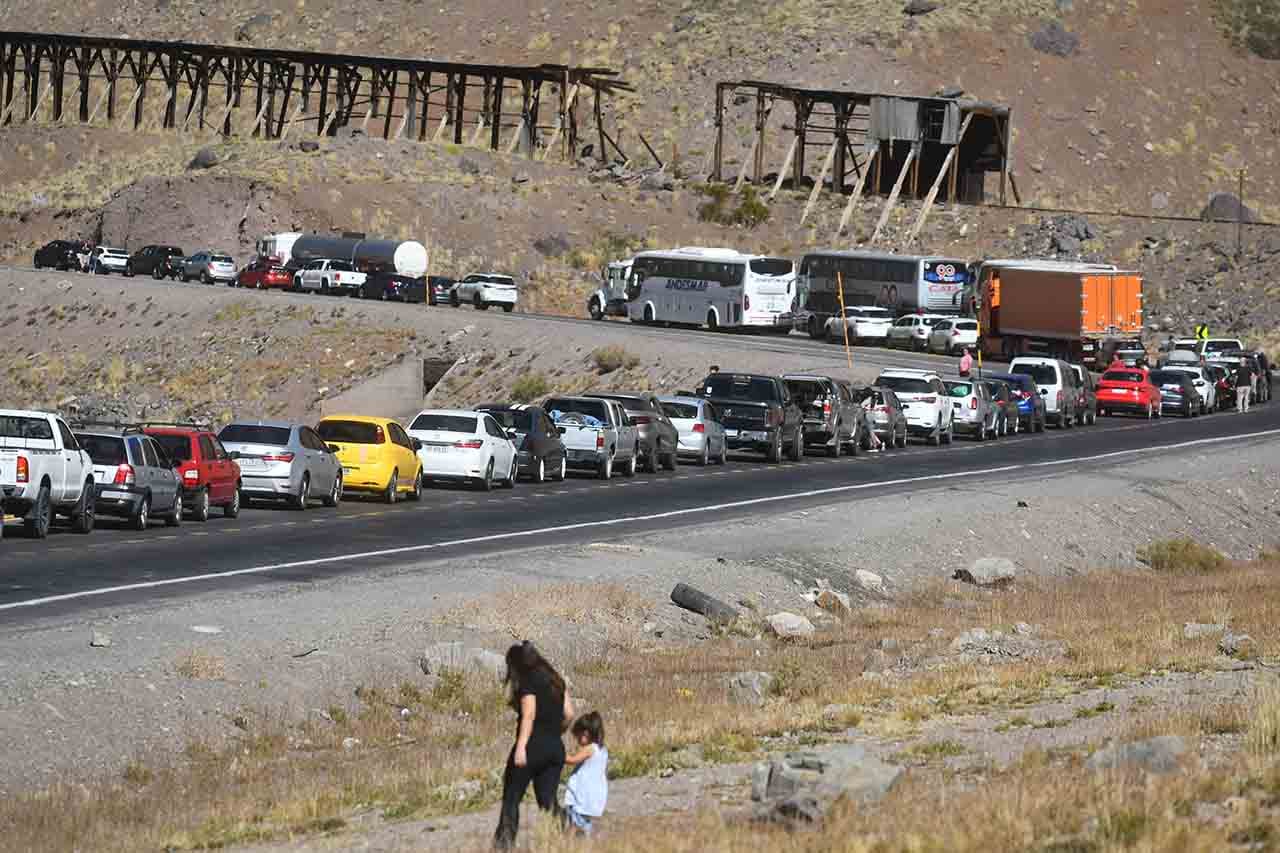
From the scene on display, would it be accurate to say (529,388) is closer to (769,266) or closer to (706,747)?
(769,266)

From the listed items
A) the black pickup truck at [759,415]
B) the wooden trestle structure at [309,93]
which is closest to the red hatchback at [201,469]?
the black pickup truck at [759,415]

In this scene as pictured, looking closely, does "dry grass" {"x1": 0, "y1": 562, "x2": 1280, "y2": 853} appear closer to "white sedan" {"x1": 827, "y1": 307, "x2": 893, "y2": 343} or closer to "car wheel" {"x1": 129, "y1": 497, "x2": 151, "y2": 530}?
"car wheel" {"x1": 129, "y1": 497, "x2": 151, "y2": 530}

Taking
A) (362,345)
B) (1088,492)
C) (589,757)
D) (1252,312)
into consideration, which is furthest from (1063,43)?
(589,757)

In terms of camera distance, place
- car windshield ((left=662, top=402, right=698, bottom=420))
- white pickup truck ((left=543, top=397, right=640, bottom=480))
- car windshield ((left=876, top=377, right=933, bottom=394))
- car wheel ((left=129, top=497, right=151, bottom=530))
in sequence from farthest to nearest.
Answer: car windshield ((left=876, top=377, right=933, bottom=394)), car windshield ((left=662, top=402, right=698, bottom=420)), white pickup truck ((left=543, top=397, right=640, bottom=480)), car wheel ((left=129, top=497, right=151, bottom=530))

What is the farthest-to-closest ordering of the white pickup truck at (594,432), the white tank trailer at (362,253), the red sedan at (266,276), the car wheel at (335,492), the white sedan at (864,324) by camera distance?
the white tank trailer at (362,253)
the red sedan at (266,276)
the white sedan at (864,324)
the white pickup truck at (594,432)
the car wheel at (335,492)

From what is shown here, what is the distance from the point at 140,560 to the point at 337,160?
79559 millimetres

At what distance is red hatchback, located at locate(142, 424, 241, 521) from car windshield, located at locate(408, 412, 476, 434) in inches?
244

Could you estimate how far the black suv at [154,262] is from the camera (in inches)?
3735

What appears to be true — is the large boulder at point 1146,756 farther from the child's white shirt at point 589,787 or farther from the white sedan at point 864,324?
the white sedan at point 864,324

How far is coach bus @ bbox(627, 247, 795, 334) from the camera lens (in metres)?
80.8

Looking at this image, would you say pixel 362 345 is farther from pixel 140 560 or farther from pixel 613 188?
pixel 140 560

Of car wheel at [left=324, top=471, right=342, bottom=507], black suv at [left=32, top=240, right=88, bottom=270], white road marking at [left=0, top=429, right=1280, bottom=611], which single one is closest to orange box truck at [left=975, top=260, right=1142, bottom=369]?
white road marking at [left=0, top=429, right=1280, bottom=611]

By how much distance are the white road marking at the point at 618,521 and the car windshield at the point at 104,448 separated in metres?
4.18

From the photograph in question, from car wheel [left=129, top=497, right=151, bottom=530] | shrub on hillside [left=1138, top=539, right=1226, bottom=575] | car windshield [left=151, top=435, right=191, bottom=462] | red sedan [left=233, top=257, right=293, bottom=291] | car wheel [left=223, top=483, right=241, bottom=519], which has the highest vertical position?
red sedan [left=233, top=257, right=293, bottom=291]
